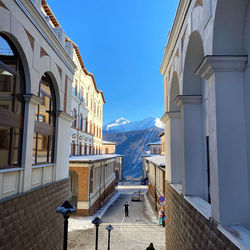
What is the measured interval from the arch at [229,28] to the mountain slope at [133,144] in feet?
363

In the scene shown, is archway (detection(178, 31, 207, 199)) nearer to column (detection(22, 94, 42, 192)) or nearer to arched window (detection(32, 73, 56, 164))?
column (detection(22, 94, 42, 192))

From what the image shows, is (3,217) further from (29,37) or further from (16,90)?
(29,37)

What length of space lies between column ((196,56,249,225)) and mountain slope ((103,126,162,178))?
362 feet

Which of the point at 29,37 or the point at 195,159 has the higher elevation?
the point at 29,37

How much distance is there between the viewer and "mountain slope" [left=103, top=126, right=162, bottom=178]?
119 m

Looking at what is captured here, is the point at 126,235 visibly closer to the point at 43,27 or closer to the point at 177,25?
the point at 177,25

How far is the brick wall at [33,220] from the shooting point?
528 cm

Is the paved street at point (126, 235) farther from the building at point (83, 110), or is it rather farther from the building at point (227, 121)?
the building at point (83, 110)

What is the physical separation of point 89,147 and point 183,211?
22.8 metres

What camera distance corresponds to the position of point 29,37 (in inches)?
254

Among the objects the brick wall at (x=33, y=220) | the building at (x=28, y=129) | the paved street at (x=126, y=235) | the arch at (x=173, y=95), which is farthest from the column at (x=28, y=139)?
the paved street at (x=126, y=235)

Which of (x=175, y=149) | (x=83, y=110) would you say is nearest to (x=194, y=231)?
(x=175, y=149)

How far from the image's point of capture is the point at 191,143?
21.4 feet

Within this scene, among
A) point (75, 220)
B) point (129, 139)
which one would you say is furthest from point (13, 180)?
point (129, 139)
